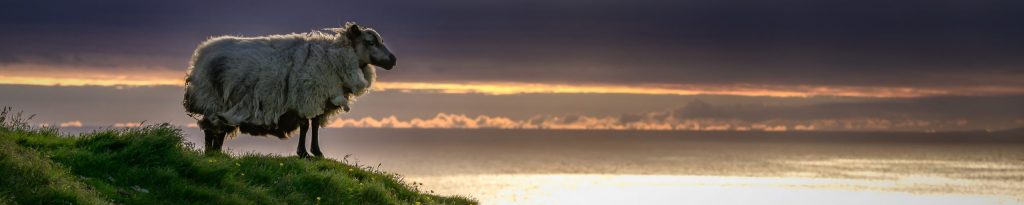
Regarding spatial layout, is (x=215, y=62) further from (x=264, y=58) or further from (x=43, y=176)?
(x=43, y=176)

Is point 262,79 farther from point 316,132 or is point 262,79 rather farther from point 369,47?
point 369,47

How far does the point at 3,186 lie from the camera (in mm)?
12203

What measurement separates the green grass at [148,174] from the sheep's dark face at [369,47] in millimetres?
3828

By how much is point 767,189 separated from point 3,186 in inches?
6757

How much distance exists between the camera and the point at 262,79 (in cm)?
2005

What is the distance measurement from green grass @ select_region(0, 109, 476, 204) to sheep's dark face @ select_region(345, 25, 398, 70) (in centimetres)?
383

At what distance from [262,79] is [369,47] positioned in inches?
110

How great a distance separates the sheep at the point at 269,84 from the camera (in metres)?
Result: 20.0

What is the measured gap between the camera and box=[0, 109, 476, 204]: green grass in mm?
12617

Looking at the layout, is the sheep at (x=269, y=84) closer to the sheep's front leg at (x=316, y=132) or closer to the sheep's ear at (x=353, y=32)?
→ the sheep's front leg at (x=316, y=132)

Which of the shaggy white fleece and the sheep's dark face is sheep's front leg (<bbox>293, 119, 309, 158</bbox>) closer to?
the shaggy white fleece

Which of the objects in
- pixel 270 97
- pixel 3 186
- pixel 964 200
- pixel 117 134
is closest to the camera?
pixel 3 186

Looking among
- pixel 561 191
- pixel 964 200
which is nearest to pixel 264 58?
pixel 964 200

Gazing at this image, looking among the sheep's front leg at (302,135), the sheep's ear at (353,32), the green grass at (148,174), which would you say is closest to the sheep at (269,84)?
the sheep's front leg at (302,135)
